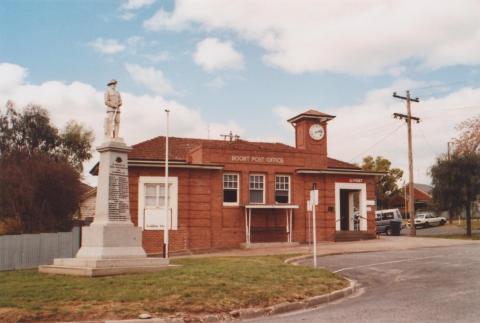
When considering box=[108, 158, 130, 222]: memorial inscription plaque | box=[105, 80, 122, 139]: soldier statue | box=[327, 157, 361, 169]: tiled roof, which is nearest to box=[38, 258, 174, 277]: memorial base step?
box=[108, 158, 130, 222]: memorial inscription plaque

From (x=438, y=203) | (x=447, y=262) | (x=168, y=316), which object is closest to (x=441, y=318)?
(x=168, y=316)

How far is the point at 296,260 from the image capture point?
22.1 meters

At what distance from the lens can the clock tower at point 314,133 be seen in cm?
3350

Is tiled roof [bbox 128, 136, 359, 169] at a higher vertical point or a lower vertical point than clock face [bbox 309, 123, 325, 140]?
lower

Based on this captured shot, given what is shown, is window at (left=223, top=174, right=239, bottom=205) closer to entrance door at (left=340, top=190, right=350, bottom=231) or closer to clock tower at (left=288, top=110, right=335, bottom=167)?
clock tower at (left=288, top=110, right=335, bottom=167)

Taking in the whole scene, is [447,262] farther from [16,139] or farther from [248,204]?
[16,139]

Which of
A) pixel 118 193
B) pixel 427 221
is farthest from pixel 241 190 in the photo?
pixel 427 221

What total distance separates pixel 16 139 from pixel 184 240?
25228 millimetres

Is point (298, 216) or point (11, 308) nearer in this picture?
point (11, 308)

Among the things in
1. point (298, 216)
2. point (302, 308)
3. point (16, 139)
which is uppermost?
point (16, 139)

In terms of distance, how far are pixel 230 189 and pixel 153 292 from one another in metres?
Result: 19.4

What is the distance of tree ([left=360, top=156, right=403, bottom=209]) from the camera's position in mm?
68125

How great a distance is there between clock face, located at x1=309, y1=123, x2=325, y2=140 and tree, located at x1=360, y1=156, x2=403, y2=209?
34572 mm

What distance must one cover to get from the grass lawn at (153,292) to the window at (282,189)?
16.5m
